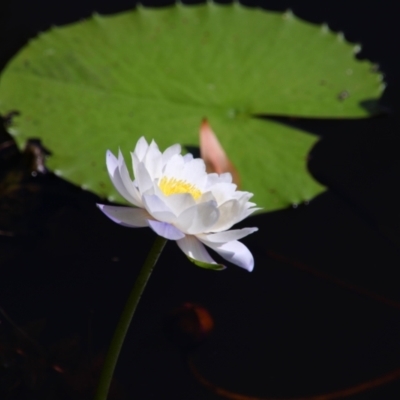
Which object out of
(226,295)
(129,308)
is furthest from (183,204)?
(226,295)

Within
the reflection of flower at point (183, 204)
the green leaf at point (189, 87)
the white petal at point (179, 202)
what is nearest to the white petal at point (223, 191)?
the reflection of flower at point (183, 204)

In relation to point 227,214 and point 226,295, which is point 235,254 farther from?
point 226,295

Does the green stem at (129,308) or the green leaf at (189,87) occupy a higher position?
the green stem at (129,308)

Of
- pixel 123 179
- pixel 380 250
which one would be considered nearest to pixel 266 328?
pixel 380 250

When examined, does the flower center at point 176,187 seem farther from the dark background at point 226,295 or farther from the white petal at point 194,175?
the dark background at point 226,295

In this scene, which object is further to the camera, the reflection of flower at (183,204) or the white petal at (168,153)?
the white petal at (168,153)

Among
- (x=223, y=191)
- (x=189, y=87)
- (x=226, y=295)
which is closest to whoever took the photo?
(x=223, y=191)

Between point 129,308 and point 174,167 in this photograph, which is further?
point 174,167
